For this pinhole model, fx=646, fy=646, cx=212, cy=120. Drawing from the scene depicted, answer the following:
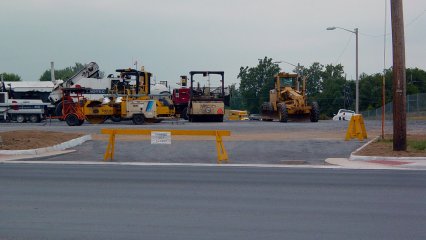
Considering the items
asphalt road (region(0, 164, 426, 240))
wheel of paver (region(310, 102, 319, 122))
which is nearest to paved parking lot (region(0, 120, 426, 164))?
asphalt road (region(0, 164, 426, 240))

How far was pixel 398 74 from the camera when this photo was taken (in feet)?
71.5

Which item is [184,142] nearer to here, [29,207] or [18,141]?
[18,141]

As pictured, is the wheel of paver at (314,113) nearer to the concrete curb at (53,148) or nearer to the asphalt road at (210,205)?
the concrete curb at (53,148)

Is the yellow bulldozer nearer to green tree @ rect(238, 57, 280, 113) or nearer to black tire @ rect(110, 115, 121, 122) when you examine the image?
black tire @ rect(110, 115, 121, 122)

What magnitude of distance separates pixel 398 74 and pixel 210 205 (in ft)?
40.9

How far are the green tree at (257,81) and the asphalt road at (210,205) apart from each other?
81.7 meters

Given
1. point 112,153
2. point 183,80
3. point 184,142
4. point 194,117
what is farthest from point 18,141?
point 183,80

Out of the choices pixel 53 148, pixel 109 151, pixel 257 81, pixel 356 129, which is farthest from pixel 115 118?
pixel 257 81

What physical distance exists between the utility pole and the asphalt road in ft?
15.2

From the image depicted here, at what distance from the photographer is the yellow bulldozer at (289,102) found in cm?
4469

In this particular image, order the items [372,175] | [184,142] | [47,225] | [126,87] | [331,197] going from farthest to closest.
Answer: [126,87] → [184,142] → [372,175] → [331,197] → [47,225]

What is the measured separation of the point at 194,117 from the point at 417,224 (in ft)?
113

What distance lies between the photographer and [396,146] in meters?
22.0

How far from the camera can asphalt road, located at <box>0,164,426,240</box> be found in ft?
30.0
